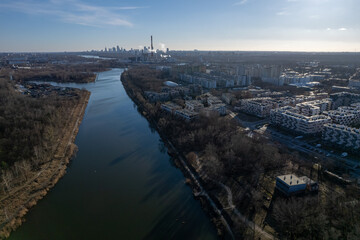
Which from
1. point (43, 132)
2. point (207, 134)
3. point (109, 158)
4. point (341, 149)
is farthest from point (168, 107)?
point (341, 149)

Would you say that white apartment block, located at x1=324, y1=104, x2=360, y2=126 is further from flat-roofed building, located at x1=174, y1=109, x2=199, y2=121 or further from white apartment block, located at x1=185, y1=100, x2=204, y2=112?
flat-roofed building, located at x1=174, y1=109, x2=199, y2=121

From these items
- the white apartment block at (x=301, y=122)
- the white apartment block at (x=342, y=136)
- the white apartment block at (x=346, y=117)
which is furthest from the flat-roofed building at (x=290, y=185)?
the white apartment block at (x=346, y=117)

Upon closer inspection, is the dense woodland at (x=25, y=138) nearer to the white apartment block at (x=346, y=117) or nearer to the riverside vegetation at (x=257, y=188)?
the riverside vegetation at (x=257, y=188)

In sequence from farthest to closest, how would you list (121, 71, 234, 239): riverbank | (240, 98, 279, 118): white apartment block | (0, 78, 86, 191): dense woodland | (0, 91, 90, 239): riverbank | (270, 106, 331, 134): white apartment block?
(240, 98, 279, 118): white apartment block
(270, 106, 331, 134): white apartment block
(0, 78, 86, 191): dense woodland
(0, 91, 90, 239): riverbank
(121, 71, 234, 239): riverbank

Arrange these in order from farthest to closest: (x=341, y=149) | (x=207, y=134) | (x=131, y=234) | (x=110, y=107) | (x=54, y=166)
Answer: (x=110, y=107) → (x=207, y=134) → (x=341, y=149) → (x=54, y=166) → (x=131, y=234)

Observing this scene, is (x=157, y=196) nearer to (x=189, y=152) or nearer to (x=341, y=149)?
(x=189, y=152)

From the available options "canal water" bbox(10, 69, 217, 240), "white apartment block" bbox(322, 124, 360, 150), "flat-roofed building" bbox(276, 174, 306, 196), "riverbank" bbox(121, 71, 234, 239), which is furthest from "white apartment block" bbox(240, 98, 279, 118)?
"flat-roofed building" bbox(276, 174, 306, 196)

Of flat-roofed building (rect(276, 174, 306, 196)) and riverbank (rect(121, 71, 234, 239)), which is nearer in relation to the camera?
riverbank (rect(121, 71, 234, 239))
